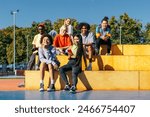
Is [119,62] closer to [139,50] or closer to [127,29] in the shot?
[139,50]

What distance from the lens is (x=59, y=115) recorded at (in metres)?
6.08

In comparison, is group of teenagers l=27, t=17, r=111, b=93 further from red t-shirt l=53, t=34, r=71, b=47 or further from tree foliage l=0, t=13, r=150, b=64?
tree foliage l=0, t=13, r=150, b=64

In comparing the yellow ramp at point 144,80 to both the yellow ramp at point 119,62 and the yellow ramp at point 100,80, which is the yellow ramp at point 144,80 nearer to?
the yellow ramp at point 100,80

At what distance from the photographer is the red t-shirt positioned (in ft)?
36.2

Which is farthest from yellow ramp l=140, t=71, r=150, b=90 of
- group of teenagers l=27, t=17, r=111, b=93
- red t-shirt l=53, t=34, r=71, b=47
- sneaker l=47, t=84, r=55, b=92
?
sneaker l=47, t=84, r=55, b=92

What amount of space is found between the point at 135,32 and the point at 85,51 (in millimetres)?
44234

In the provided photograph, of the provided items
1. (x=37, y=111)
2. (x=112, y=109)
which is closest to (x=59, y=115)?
(x=37, y=111)

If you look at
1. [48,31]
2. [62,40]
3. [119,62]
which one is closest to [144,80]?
[119,62]

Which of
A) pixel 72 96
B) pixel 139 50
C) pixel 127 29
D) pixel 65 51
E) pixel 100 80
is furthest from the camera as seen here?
pixel 127 29

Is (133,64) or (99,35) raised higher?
(99,35)

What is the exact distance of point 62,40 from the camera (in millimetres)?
11062

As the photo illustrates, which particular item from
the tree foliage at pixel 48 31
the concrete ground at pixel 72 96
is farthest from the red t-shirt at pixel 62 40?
the tree foliage at pixel 48 31

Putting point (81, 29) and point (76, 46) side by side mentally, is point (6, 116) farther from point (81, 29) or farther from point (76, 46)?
point (81, 29)

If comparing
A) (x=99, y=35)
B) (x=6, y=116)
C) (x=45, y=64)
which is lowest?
(x=6, y=116)
